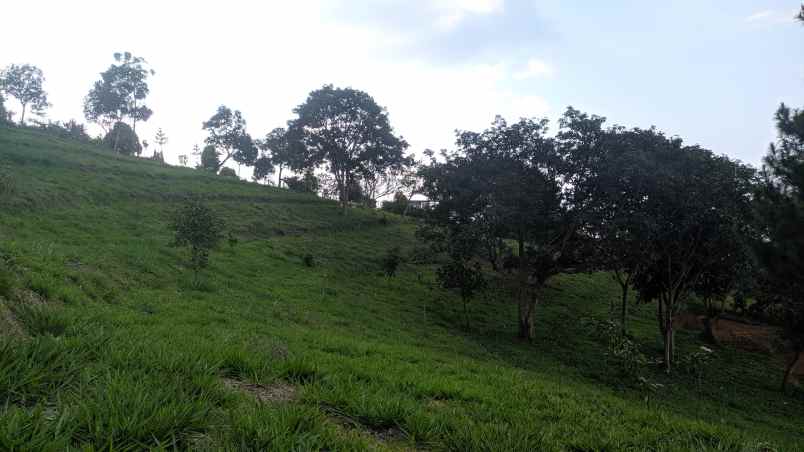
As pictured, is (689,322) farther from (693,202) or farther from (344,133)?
(344,133)

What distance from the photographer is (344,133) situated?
4975cm

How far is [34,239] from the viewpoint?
15.9 metres

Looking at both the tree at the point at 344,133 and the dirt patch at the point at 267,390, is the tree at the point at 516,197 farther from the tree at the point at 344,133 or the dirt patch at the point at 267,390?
the tree at the point at 344,133

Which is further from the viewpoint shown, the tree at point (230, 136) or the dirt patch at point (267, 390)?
the tree at point (230, 136)

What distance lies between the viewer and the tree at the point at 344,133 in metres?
48.8

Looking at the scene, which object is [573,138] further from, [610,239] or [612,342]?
[612,342]

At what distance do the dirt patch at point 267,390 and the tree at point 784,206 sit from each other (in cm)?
1104

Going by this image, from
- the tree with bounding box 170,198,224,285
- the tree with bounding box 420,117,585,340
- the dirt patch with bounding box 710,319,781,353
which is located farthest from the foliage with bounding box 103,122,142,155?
the dirt patch with bounding box 710,319,781,353

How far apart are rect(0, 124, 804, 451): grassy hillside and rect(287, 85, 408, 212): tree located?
19.0 m

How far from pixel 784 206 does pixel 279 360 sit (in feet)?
37.7

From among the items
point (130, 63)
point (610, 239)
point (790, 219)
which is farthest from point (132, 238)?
point (130, 63)

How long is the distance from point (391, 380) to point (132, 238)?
20.2m

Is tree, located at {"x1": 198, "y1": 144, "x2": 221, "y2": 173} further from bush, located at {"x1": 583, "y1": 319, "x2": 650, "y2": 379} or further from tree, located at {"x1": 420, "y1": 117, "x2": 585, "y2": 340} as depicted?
bush, located at {"x1": 583, "y1": 319, "x2": 650, "y2": 379}

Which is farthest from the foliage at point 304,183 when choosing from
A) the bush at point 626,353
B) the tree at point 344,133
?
the bush at point 626,353
